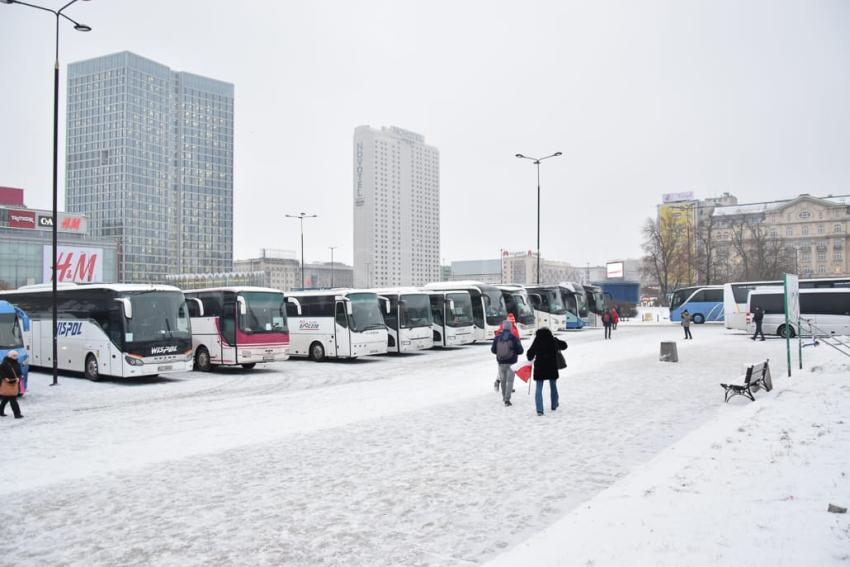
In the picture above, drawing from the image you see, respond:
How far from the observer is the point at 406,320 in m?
26.9

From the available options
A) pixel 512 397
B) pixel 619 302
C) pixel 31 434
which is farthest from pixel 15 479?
pixel 619 302

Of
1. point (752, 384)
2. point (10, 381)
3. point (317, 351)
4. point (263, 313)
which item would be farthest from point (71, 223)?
point (752, 384)

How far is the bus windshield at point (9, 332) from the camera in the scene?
15.9m

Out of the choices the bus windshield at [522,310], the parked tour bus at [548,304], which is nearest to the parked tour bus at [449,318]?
the bus windshield at [522,310]

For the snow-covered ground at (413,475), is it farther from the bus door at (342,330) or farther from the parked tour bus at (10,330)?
the bus door at (342,330)

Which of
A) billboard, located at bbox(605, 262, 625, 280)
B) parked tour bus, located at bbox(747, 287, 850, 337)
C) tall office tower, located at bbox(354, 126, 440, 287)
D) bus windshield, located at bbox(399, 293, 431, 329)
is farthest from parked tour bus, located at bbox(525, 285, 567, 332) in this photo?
tall office tower, located at bbox(354, 126, 440, 287)

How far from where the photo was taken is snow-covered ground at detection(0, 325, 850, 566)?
17.1ft

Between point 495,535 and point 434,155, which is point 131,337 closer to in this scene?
point 495,535

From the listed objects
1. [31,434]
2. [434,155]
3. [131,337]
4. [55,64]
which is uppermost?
[434,155]

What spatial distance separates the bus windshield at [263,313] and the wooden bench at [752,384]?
14100 mm

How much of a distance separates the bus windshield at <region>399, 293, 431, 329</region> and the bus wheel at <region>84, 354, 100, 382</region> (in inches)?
467

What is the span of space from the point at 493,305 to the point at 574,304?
12165 millimetres

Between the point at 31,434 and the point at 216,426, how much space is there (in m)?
3.09

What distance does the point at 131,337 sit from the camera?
1794 cm
